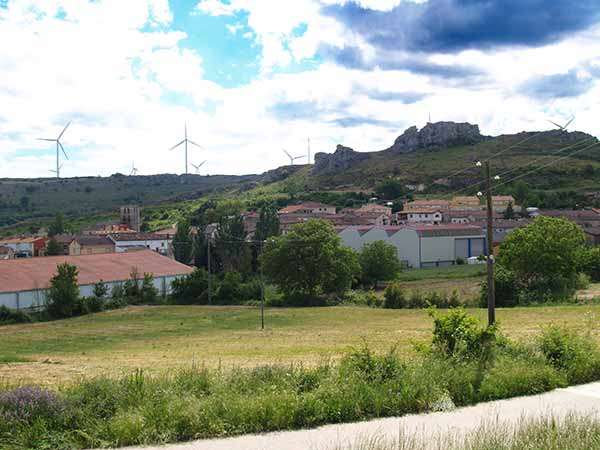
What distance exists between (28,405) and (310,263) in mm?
61358

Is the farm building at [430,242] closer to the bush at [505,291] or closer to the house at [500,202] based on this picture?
the bush at [505,291]

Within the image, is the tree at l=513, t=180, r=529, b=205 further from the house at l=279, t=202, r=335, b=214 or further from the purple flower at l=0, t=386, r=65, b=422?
the purple flower at l=0, t=386, r=65, b=422

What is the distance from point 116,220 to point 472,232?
108 metres

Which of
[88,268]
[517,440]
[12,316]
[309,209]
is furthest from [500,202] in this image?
[517,440]

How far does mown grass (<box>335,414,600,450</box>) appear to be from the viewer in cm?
873

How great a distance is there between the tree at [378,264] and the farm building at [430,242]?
22347 mm

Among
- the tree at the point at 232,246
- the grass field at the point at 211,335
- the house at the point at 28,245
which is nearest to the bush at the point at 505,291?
the grass field at the point at 211,335

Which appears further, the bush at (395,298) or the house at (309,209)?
the house at (309,209)

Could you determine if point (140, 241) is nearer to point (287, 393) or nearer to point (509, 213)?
point (509, 213)

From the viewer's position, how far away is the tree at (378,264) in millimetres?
85688

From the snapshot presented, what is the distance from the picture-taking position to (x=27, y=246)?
132625mm

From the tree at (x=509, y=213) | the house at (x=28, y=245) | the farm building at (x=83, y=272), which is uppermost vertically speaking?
the tree at (x=509, y=213)

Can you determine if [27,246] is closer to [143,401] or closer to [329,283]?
[329,283]

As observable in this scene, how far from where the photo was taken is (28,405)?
36.0ft
